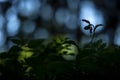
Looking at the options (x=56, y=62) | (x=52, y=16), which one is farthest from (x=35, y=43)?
(x=52, y=16)

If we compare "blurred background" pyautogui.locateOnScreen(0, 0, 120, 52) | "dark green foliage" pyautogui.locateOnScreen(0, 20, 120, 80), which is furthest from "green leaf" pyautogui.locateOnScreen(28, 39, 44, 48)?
"blurred background" pyautogui.locateOnScreen(0, 0, 120, 52)

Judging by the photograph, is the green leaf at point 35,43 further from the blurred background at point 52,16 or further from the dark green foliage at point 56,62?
the blurred background at point 52,16

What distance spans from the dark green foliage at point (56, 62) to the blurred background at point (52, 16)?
12.9 m

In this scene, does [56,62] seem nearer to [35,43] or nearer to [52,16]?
[35,43]

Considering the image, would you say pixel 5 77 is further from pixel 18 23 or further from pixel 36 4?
pixel 36 4

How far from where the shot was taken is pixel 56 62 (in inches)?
51.7

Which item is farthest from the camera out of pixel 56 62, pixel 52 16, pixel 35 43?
pixel 52 16

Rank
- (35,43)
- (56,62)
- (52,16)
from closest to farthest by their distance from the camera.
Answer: (56,62)
(35,43)
(52,16)

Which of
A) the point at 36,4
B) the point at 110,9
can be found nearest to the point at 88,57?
the point at 110,9

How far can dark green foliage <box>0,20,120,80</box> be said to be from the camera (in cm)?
133

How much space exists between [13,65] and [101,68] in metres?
0.36

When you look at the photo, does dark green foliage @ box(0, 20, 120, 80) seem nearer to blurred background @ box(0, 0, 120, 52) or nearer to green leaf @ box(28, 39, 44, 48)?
green leaf @ box(28, 39, 44, 48)

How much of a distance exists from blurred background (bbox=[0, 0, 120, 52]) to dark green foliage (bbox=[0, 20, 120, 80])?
1286 centimetres

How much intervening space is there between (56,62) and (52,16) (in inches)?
659
